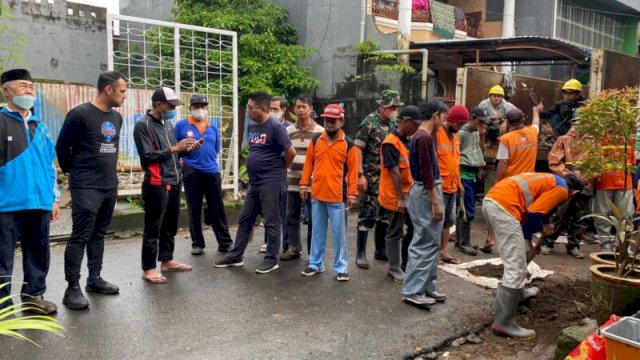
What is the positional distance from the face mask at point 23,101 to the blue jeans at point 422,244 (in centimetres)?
318

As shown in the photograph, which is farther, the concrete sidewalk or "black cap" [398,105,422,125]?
"black cap" [398,105,422,125]

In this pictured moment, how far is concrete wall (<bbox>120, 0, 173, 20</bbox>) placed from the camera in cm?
1552

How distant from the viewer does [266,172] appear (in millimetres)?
5363

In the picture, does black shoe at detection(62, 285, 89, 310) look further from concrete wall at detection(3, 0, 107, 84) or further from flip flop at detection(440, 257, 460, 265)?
concrete wall at detection(3, 0, 107, 84)

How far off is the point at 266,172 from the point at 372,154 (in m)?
1.22

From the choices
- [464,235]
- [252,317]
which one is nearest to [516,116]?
[464,235]

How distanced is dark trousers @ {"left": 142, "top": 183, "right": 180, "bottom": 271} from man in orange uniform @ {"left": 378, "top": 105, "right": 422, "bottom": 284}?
2071 millimetres

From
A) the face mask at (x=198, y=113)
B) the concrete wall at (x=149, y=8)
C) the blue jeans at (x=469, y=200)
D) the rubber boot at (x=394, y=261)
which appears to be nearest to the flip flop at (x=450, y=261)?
the blue jeans at (x=469, y=200)

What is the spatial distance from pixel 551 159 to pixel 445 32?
363 inches

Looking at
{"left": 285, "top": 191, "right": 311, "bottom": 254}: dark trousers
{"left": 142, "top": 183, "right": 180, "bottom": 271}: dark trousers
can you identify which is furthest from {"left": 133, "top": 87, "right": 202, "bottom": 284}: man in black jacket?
{"left": 285, "top": 191, "right": 311, "bottom": 254}: dark trousers

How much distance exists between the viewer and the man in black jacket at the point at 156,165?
4.82 meters

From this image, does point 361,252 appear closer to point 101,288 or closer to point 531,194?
point 531,194

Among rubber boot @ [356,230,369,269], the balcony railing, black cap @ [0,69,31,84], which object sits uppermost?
the balcony railing

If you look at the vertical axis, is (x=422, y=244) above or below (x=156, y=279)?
above
